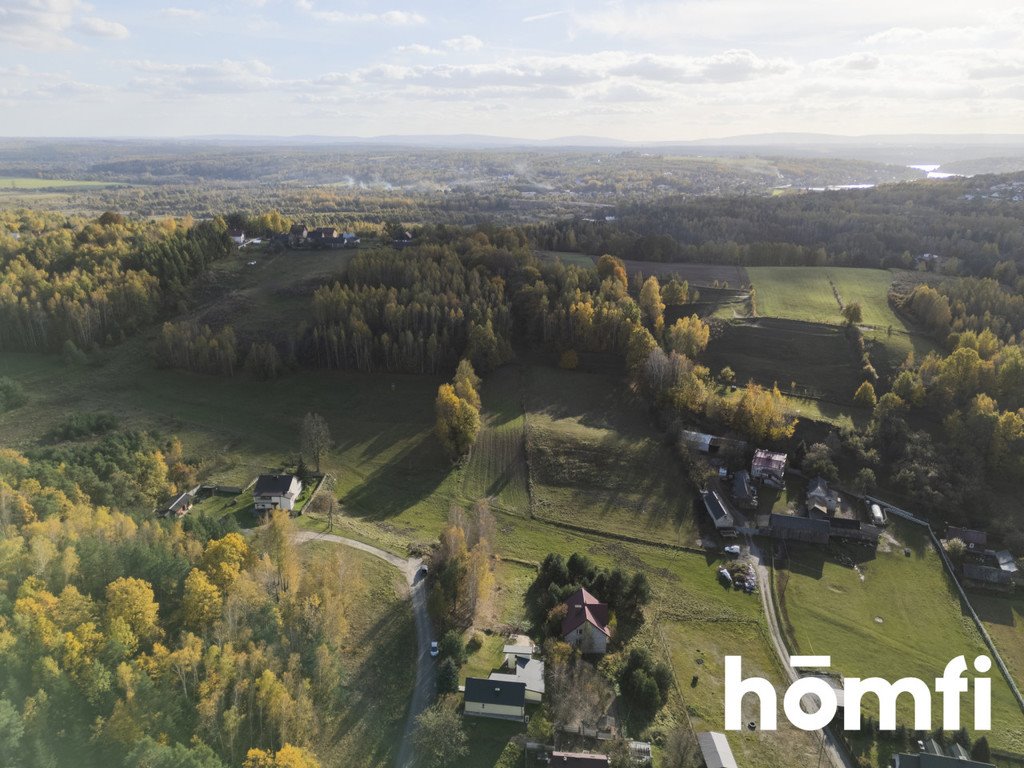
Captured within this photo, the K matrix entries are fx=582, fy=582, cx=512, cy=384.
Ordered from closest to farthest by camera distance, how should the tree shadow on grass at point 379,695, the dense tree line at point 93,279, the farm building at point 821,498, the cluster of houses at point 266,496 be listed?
the tree shadow on grass at point 379,695, the cluster of houses at point 266,496, the farm building at point 821,498, the dense tree line at point 93,279

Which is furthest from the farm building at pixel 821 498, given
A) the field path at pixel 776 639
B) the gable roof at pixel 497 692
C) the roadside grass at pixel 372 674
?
the roadside grass at pixel 372 674

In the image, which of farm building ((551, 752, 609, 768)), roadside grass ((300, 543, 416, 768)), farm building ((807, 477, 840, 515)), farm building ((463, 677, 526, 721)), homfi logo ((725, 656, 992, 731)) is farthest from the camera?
farm building ((807, 477, 840, 515))

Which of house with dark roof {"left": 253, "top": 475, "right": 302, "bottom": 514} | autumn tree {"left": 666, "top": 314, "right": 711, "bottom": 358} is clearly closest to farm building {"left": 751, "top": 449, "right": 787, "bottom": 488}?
autumn tree {"left": 666, "top": 314, "right": 711, "bottom": 358}

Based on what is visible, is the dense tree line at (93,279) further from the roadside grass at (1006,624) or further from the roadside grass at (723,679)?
the roadside grass at (1006,624)

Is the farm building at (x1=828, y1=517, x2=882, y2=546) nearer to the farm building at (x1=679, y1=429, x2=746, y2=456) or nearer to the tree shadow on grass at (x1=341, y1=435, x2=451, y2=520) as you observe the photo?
the farm building at (x1=679, y1=429, x2=746, y2=456)

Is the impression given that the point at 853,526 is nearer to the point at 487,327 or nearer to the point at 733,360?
the point at 733,360
